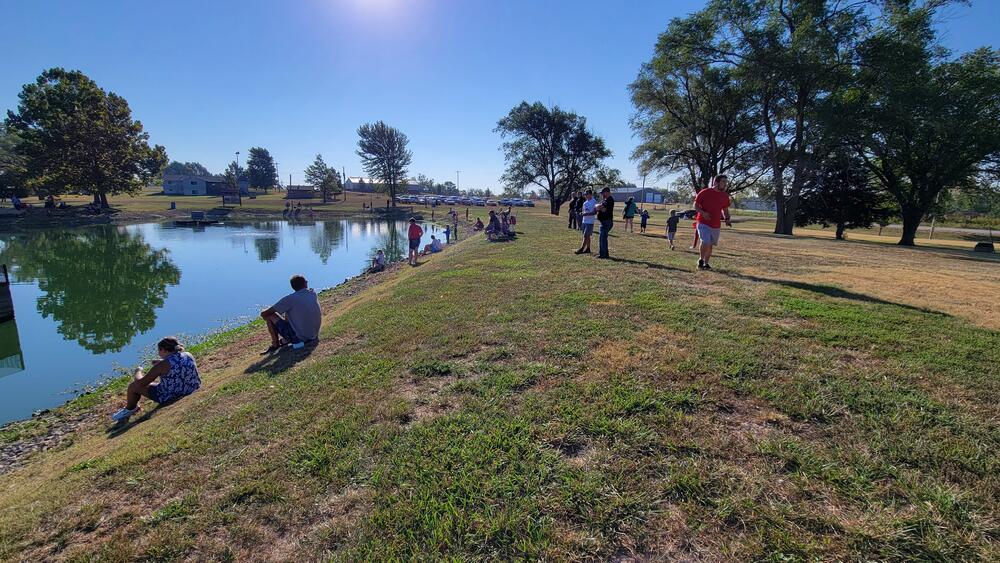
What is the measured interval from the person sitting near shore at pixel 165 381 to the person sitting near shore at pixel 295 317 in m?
1.12

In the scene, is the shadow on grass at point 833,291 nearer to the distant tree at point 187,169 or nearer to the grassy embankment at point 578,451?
the grassy embankment at point 578,451

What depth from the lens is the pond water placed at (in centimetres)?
886

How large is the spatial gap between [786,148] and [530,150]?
2308 cm

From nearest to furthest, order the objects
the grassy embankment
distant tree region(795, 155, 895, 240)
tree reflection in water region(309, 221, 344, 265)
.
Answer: the grassy embankment
tree reflection in water region(309, 221, 344, 265)
distant tree region(795, 155, 895, 240)

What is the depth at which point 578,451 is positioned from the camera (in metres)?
2.91

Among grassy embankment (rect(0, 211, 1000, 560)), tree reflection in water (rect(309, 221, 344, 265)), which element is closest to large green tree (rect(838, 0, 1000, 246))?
grassy embankment (rect(0, 211, 1000, 560))

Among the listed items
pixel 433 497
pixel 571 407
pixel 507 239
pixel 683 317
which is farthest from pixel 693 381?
pixel 507 239

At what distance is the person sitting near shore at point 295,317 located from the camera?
660 cm

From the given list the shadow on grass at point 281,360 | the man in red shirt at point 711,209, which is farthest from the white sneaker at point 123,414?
the man in red shirt at point 711,209

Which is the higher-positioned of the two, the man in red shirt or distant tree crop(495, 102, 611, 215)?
distant tree crop(495, 102, 611, 215)

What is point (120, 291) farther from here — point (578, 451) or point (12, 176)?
point (12, 176)

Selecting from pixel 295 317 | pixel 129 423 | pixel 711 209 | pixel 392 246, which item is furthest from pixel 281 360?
pixel 392 246

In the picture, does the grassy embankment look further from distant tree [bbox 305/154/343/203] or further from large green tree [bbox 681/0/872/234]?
distant tree [bbox 305/154/343/203]

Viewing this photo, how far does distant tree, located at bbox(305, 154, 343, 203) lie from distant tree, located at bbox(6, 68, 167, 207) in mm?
29364
